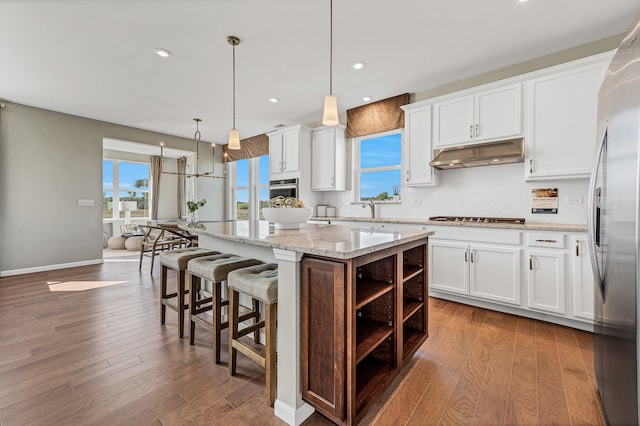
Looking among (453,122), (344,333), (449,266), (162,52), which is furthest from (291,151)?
(344,333)

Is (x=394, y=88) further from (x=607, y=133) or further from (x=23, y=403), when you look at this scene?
(x=23, y=403)

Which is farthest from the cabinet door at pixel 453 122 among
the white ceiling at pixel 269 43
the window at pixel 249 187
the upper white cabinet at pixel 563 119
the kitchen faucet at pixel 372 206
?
the window at pixel 249 187

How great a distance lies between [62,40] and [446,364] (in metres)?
4.35

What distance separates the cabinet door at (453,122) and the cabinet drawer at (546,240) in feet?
3.98

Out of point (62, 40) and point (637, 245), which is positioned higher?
point (62, 40)

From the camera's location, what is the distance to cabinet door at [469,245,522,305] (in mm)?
2678

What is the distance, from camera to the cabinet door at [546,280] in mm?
2465

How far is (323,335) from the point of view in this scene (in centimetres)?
133

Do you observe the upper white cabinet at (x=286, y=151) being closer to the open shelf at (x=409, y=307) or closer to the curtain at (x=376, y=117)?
the curtain at (x=376, y=117)

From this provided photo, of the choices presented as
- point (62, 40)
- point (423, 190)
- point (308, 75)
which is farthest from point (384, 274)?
point (62, 40)

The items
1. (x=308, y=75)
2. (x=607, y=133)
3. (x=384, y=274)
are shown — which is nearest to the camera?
(x=607, y=133)

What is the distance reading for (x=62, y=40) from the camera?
263 cm

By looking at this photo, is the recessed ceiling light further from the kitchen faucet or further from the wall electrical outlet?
the wall electrical outlet

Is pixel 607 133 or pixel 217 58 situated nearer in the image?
pixel 607 133
